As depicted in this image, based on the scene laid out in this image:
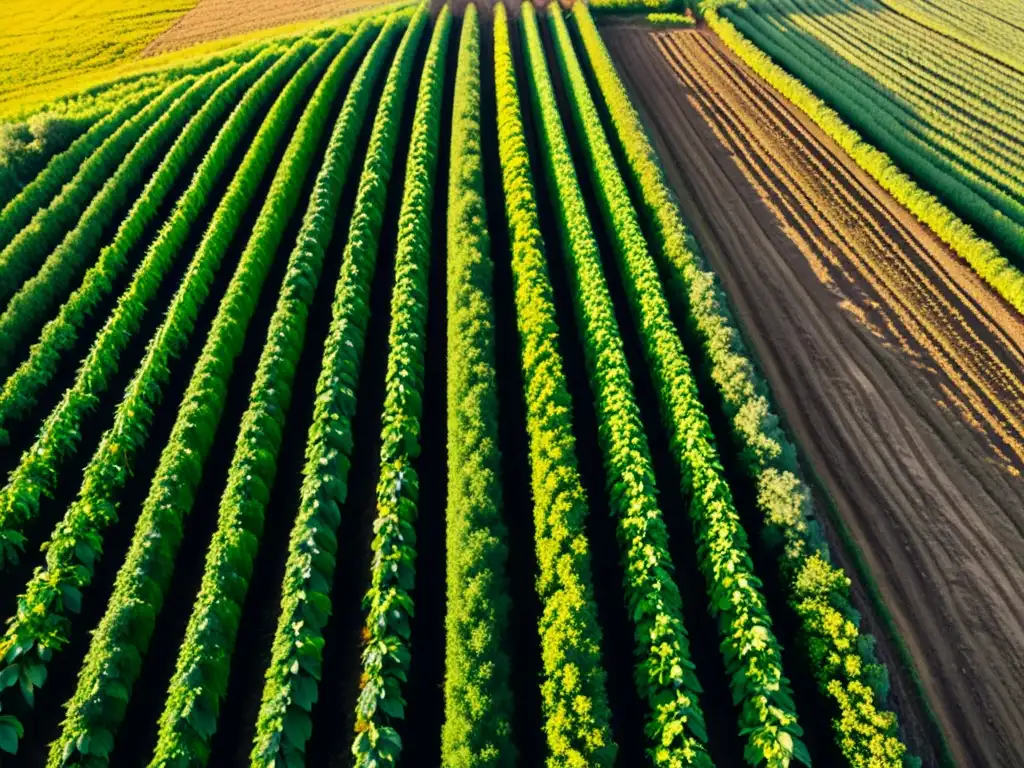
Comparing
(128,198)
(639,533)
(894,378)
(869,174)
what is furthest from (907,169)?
(128,198)

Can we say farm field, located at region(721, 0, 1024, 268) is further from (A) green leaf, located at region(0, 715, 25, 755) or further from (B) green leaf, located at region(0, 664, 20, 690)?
(A) green leaf, located at region(0, 715, 25, 755)

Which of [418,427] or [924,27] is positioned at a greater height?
[924,27]

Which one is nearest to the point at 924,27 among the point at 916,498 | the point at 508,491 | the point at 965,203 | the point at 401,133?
the point at 965,203

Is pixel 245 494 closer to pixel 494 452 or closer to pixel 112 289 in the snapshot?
pixel 494 452

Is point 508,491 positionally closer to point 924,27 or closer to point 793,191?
point 793,191

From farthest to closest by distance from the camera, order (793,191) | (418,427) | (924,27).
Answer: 1. (924,27)
2. (793,191)
3. (418,427)

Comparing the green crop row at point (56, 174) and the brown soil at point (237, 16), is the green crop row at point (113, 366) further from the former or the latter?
the brown soil at point (237, 16)

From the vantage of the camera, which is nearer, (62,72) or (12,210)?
(12,210)

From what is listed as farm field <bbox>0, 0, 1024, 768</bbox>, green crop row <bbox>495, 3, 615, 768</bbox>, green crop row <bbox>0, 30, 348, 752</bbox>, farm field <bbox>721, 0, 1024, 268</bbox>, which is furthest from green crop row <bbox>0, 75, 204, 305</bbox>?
farm field <bbox>721, 0, 1024, 268</bbox>
